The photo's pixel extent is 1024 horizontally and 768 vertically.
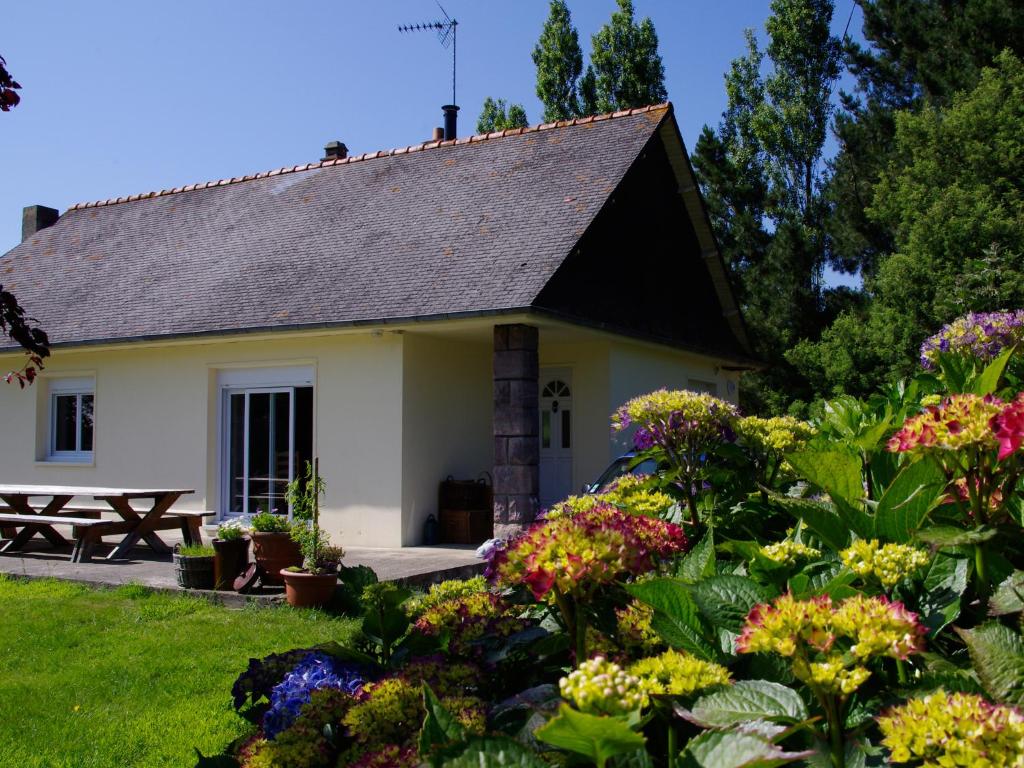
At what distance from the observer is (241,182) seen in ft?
60.5

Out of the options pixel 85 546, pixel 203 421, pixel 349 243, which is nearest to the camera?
pixel 85 546

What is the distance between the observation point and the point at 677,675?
131 centimetres

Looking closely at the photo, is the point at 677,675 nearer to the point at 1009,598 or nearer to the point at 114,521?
the point at 1009,598

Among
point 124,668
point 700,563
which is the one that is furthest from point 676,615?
point 124,668

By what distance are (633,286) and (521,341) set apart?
320 cm

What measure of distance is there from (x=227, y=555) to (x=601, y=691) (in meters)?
8.63

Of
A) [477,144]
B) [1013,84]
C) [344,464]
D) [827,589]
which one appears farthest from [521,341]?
[1013,84]

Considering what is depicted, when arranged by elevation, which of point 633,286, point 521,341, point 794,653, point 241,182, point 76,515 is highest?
point 241,182

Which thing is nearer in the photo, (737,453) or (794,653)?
(794,653)

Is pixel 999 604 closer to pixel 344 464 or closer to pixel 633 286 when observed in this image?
pixel 344 464

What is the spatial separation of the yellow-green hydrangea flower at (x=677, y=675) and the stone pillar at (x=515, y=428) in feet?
32.5

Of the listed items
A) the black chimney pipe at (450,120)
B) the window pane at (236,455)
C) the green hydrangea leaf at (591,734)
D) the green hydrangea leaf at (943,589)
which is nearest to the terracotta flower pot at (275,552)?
the window pane at (236,455)

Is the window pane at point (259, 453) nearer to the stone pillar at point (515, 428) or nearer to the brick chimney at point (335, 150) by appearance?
the stone pillar at point (515, 428)

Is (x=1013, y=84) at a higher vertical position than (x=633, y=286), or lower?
higher
